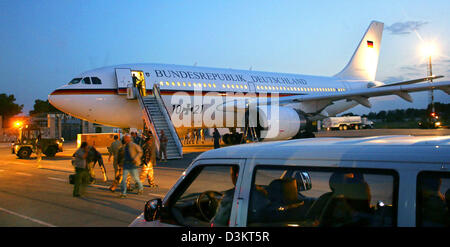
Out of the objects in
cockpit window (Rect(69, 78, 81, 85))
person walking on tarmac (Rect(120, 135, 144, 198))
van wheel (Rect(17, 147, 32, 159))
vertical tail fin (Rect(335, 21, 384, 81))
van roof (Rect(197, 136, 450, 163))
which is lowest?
van wheel (Rect(17, 147, 32, 159))

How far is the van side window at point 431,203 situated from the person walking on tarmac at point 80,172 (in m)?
8.16

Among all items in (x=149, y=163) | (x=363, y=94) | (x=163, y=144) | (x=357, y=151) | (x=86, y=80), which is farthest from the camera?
(x=363, y=94)

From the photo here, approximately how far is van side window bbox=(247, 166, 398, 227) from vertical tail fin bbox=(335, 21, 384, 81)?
28054 mm

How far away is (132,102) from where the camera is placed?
56.2 ft

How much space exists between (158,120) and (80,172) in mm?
7759

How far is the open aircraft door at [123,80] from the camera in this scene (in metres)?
16.6

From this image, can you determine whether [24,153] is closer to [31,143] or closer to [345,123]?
[31,143]

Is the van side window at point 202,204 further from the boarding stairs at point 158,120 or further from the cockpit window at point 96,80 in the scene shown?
the cockpit window at point 96,80

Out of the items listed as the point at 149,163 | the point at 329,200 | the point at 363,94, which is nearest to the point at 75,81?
the point at 149,163

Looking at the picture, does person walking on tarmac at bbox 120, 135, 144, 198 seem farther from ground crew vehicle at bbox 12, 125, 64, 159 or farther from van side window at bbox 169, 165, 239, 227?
ground crew vehicle at bbox 12, 125, 64, 159

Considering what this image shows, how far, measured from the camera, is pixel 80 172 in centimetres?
899

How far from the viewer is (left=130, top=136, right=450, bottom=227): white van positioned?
2113 mm

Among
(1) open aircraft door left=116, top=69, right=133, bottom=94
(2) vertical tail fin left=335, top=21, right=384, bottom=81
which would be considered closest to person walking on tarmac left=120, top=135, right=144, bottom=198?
(1) open aircraft door left=116, top=69, right=133, bottom=94
